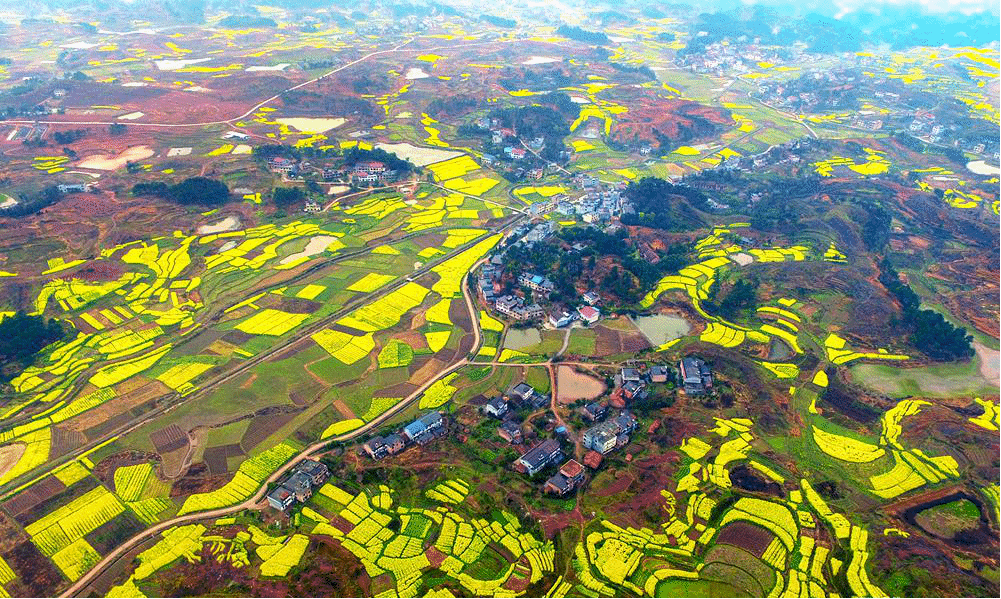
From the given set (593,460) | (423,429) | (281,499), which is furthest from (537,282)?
(281,499)

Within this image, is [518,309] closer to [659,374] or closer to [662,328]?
[662,328]

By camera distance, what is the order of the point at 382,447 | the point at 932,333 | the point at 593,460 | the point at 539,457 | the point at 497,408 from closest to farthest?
the point at 539,457 → the point at 593,460 → the point at 382,447 → the point at 497,408 → the point at 932,333

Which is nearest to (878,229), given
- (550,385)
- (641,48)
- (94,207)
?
(550,385)

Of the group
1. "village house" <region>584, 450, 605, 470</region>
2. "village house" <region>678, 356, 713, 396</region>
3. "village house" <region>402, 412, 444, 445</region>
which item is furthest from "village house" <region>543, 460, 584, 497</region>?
"village house" <region>678, 356, 713, 396</region>

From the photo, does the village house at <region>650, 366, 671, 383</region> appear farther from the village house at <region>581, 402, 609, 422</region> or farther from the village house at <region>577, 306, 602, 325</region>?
the village house at <region>577, 306, 602, 325</region>

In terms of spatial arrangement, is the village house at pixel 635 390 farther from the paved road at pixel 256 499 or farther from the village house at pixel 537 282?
the village house at pixel 537 282

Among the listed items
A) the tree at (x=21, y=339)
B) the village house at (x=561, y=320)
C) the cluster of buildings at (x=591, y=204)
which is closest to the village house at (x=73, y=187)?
the tree at (x=21, y=339)
